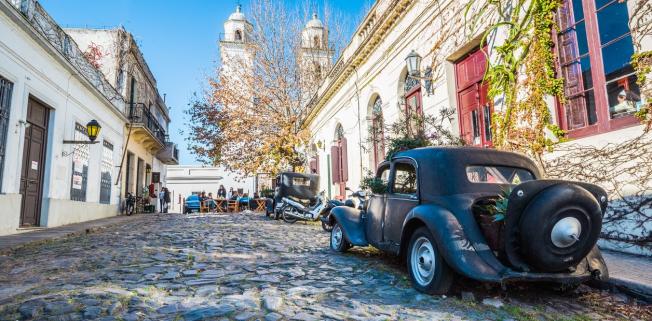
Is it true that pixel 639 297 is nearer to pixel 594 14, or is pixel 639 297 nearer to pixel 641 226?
pixel 641 226

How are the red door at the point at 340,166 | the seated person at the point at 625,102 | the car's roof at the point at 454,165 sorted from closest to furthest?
the car's roof at the point at 454,165, the seated person at the point at 625,102, the red door at the point at 340,166

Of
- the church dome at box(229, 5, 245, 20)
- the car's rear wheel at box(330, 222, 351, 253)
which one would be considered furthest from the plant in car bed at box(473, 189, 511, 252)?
the church dome at box(229, 5, 245, 20)

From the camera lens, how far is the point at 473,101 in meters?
7.88

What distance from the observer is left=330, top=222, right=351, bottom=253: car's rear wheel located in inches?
220

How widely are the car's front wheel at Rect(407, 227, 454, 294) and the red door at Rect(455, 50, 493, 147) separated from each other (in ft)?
14.2

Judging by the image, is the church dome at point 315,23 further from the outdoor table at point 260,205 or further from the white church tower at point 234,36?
the outdoor table at point 260,205

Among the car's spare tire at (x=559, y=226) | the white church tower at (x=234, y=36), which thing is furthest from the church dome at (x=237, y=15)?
the car's spare tire at (x=559, y=226)

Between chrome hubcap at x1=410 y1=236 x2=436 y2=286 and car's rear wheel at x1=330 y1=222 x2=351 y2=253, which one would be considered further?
car's rear wheel at x1=330 y1=222 x2=351 y2=253

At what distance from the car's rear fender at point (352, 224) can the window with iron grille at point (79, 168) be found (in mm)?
9272

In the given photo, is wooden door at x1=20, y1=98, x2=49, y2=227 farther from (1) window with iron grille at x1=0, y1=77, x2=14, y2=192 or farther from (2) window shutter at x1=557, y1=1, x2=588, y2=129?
(2) window shutter at x1=557, y1=1, x2=588, y2=129

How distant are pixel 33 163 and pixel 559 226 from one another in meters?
10.8

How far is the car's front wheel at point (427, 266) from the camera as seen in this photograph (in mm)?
3262

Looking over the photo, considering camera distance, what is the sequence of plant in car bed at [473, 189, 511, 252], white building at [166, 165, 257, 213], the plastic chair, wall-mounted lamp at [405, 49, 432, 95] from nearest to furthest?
plant in car bed at [473, 189, 511, 252] < wall-mounted lamp at [405, 49, 432, 95] < the plastic chair < white building at [166, 165, 257, 213]

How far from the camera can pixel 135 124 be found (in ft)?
58.0
